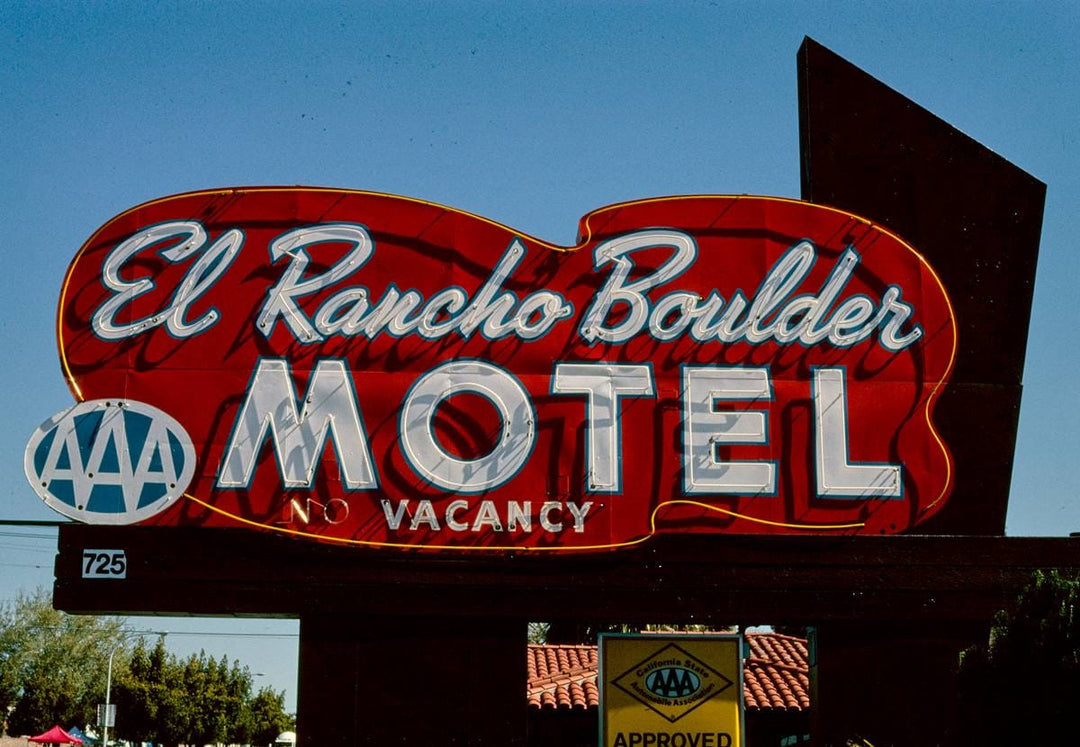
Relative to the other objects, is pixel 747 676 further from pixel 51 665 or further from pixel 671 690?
pixel 51 665

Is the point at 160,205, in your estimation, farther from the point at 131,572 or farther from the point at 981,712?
the point at 981,712

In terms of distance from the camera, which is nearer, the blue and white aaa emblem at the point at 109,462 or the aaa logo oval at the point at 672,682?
the blue and white aaa emblem at the point at 109,462

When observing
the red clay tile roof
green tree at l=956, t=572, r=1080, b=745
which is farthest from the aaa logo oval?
the red clay tile roof

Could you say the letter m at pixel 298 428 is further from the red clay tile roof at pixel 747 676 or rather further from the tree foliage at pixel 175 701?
the tree foliage at pixel 175 701

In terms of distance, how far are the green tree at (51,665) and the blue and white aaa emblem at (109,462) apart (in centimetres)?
4981

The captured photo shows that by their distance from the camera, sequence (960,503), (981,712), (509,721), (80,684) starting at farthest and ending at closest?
(80,684) < (960,503) < (509,721) < (981,712)

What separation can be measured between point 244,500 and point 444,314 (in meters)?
3.40

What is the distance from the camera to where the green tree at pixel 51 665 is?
61.7 m

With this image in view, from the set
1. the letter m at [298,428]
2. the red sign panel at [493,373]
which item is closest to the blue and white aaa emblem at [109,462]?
the red sign panel at [493,373]

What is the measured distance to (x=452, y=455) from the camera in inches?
661

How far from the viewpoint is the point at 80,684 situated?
66312mm

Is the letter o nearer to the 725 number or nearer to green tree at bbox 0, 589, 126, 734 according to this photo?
the 725 number

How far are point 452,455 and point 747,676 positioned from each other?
32.8 ft

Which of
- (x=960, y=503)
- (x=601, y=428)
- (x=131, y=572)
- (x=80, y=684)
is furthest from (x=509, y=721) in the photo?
(x=80, y=684)
